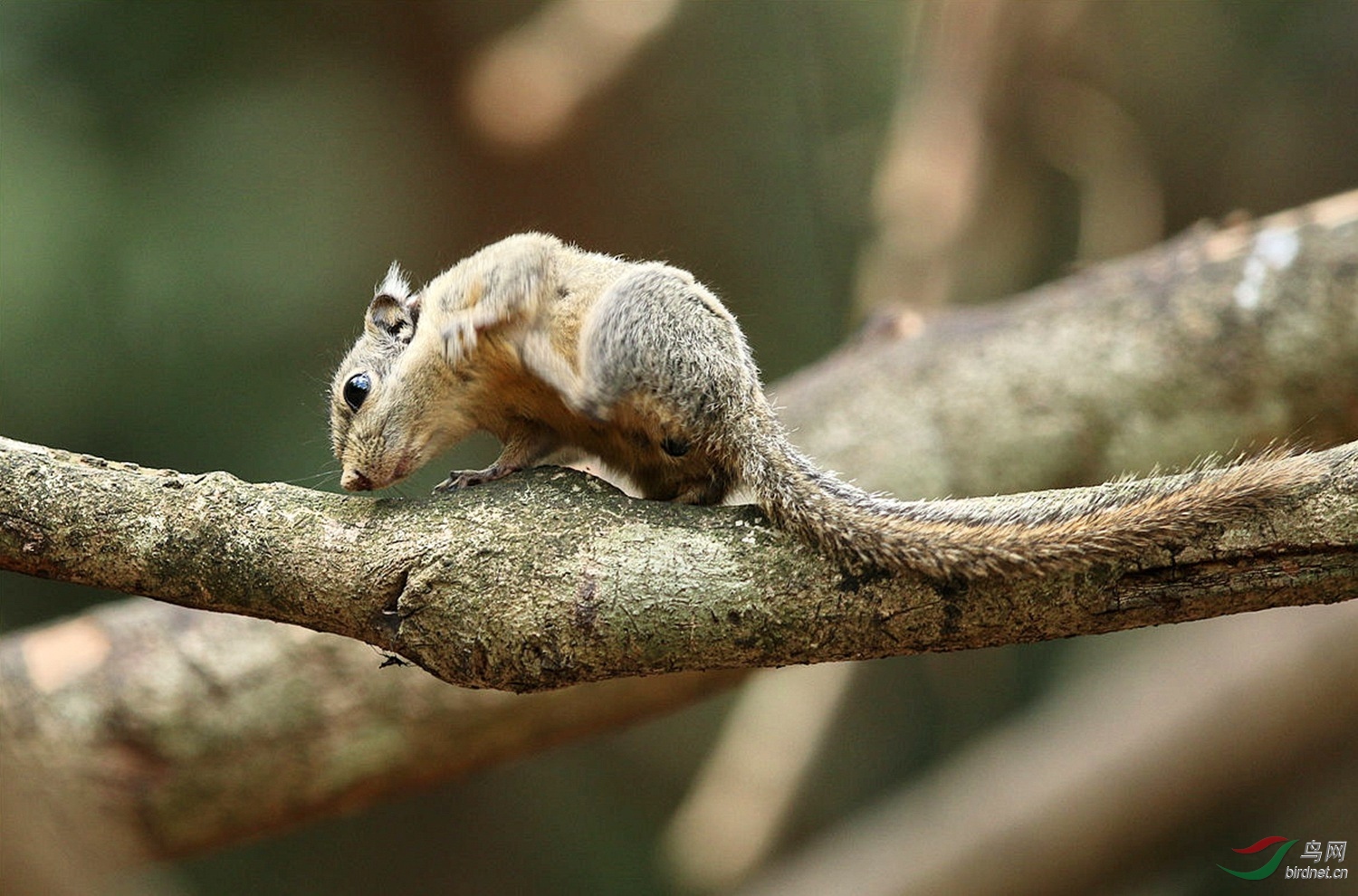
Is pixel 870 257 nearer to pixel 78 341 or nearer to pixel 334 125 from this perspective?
pixel 334 125

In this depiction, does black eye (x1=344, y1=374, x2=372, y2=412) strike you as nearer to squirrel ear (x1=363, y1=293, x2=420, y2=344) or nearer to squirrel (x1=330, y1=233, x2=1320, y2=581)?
squirrel (x1=330, y1=233, x2=1320, y2=581)

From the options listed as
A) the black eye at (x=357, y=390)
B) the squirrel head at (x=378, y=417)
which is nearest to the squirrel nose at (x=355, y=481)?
the squirrel head at (x=378, y=417)

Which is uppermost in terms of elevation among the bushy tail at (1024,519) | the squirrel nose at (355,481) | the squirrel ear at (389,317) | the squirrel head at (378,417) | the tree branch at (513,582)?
the squirrel ear at (389,317)

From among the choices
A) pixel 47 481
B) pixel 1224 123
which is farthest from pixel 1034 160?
pixel 47 481

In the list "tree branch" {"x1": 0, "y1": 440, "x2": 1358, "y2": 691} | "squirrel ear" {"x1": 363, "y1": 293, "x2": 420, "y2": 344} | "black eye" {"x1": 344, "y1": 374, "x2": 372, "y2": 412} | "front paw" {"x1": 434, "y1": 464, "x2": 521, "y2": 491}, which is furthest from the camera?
"squirrel ear" {"x1": 363, "y1": 293, "x2": 420, "y2": 344}

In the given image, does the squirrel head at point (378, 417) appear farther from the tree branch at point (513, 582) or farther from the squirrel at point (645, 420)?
the tree branch at point (513, 582)

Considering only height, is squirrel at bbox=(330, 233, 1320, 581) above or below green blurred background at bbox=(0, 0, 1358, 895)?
below

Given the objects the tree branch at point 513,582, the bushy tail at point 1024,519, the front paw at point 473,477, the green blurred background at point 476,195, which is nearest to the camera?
the bushy tail at point 1024,519

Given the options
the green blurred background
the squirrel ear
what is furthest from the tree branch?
the green blurred background

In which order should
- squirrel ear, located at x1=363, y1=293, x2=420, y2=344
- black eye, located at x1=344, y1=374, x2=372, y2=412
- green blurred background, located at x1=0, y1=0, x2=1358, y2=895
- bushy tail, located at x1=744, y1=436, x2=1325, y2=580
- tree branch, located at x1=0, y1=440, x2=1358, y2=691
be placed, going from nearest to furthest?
bushy tail, located at x1=744, y1=436, x2=1325, y2=580, tree branch, located at x1=0, y1=440, x2=1358, y2=691, black eye, located at x1=344, y1=374, x2=372, y2=412, squirrel ear, located at x1=363, y1=293, x2=420, y2=344, green blurred background, located at x1=0, y1=0, x2=1358, y2=895

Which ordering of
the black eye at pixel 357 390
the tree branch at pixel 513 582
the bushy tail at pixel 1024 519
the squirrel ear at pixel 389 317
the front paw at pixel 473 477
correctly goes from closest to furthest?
the bushy tail at pixel 1024 519 < the tree branch at pixel 513 582 < the front paw at pixel 473 477 < the black eye at pixel 357 390 < the squirrel ear at pixel 389 317
